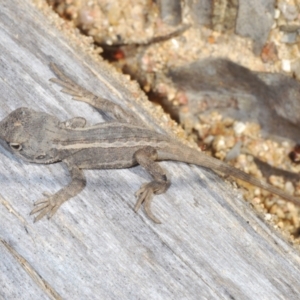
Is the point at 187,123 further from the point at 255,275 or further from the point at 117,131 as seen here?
the point at 255,275

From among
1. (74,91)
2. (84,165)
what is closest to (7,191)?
(84,165)

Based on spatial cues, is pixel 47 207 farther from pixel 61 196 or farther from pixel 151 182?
pixel 151 182

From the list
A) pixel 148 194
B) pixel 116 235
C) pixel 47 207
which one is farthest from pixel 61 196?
pixel 148 194

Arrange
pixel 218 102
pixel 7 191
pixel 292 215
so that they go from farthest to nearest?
pixel 218 102 → pixel 292 215 → pixel 7 191

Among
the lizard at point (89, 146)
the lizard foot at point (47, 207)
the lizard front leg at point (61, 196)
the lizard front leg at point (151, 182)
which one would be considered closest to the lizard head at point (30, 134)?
the lizard at point (89, 146)

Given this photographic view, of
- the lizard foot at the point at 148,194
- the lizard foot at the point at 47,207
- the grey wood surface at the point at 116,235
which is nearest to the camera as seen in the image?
the grey wood surface at the point at 116,235

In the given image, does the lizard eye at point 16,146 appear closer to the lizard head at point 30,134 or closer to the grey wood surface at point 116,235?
the lizard head at point 30,134

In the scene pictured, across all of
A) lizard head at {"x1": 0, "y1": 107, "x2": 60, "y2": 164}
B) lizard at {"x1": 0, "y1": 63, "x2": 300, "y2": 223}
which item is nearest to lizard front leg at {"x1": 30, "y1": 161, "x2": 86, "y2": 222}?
lizard at {"x1": 0, "y1": 63, "x2": 300, "y2": 223}

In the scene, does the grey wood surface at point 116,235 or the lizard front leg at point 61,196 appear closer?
the grey wood surface at point 116,235
